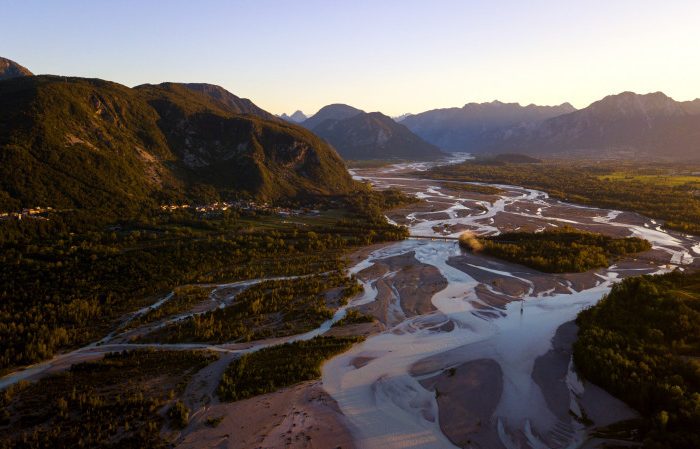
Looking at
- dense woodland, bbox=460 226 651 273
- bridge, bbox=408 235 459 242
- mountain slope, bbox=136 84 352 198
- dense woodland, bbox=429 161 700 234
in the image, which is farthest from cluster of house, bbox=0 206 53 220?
dense woodland, bbox=429 161 700 234

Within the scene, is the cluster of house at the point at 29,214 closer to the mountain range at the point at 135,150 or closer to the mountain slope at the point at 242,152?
the mountain range at the point at 135,150

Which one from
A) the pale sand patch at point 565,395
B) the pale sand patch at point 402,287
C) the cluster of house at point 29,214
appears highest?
the cluster of house at point 29,214

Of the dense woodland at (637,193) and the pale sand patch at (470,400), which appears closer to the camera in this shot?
the pale sand patch at (470,400)

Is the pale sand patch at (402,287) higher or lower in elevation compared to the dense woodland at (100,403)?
lower

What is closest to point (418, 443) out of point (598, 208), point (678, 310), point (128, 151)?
point (678, 310)

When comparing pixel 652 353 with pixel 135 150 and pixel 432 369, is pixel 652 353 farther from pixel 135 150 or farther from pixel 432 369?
pixel 135 150

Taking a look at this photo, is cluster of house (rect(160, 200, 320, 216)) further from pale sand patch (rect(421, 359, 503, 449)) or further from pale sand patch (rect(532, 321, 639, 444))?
pale sand patch (rect(532, 321, 639, 444))

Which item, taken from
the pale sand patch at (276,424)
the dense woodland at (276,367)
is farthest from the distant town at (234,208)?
the pale sand patch at (276,424)
